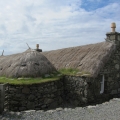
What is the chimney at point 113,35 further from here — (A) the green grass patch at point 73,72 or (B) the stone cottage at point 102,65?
A: (A) the green grass patch at point 73,72

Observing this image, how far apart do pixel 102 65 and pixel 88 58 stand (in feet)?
3.91

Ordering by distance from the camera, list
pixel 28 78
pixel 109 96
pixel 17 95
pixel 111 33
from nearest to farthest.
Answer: pixel 17 95, pixel 28 78, pixel 109 96, pixel 111 33

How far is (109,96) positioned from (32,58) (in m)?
5.10

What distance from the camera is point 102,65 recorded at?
1060 cm

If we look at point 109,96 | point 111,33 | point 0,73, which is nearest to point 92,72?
point 109,96

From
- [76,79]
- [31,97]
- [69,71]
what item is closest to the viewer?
[31,97]

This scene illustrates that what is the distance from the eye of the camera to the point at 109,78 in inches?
440

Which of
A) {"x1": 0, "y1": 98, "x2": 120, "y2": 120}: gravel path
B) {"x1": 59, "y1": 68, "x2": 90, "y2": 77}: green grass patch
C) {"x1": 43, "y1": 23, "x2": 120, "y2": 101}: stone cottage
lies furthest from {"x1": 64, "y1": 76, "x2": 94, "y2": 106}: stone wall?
{"x1": 0, "y1": 98, "x2": 120, "y2": 120}: gravel path

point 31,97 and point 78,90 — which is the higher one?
point 78,90

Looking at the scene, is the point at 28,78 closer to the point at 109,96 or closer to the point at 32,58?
the point at 32,58

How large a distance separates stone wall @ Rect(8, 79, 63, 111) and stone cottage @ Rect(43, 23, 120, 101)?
2.07 m

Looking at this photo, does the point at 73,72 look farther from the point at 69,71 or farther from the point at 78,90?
the point at 78,90

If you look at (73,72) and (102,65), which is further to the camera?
(73,72)

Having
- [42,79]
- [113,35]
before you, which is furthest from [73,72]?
[113,35]
